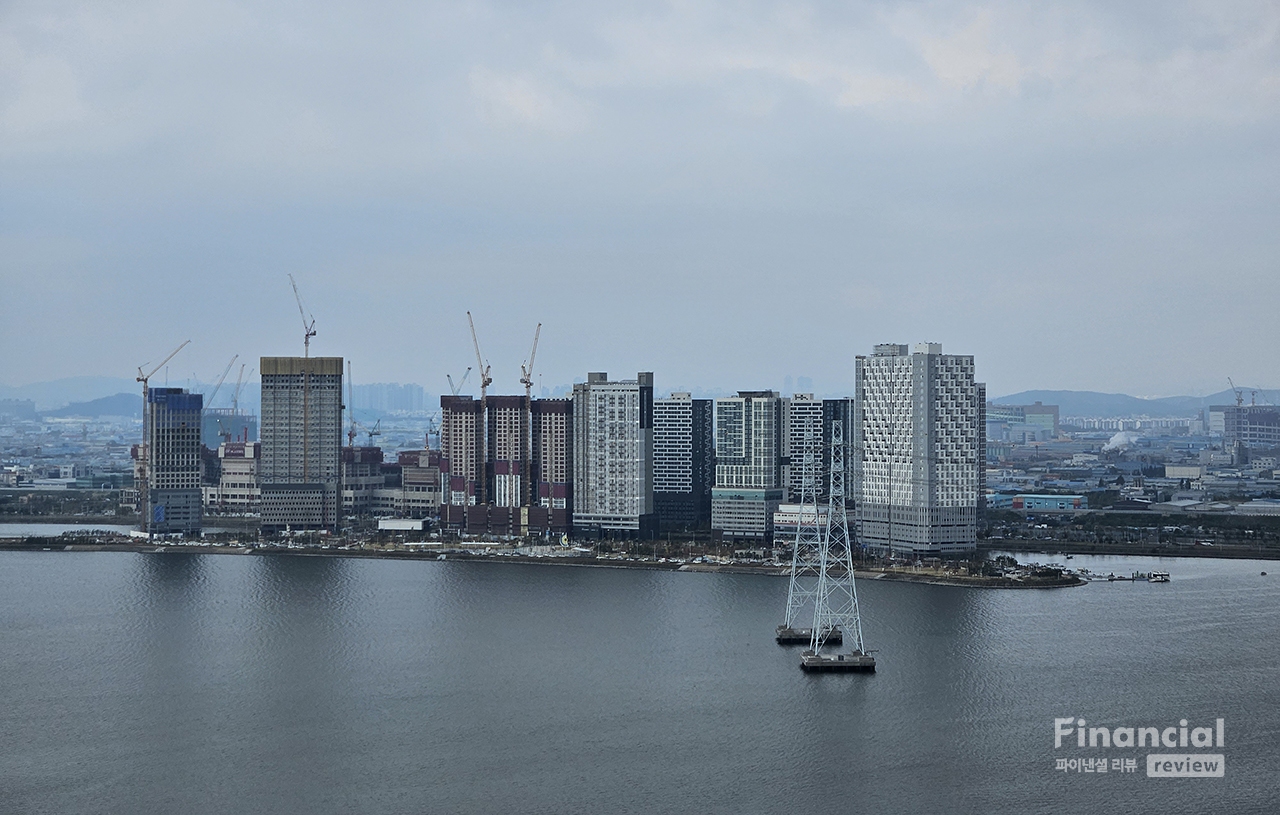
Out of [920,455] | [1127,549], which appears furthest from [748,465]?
[1127,549]

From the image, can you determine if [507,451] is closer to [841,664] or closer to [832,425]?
[832,425]

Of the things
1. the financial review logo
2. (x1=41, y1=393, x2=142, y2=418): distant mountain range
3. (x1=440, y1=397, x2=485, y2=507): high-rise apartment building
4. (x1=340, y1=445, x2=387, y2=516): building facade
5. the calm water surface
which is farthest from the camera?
(x1=41, y1=393, x2=142, y2=418): distant mountain range

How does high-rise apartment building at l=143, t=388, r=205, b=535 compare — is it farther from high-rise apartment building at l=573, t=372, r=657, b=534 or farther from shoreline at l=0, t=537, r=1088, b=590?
high-rise apartment building at l=573, t=372, r=657, b=534

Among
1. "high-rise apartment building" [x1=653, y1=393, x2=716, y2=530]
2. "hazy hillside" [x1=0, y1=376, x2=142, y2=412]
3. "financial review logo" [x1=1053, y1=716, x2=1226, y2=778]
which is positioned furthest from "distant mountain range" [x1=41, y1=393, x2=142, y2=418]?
"financial review logo" [x1=1053, y1=716, x2=1226, y2=778]

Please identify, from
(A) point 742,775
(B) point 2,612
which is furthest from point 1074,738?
(B) point 2,612

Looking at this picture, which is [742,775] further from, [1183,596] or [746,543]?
[746,543]
